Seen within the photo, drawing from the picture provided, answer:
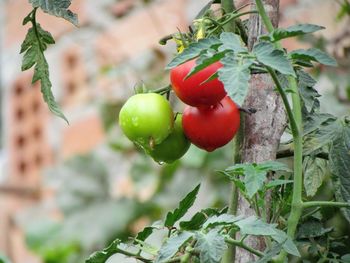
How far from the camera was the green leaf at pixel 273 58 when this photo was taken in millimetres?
578

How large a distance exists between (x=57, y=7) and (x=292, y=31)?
200 mm

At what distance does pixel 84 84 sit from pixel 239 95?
1.66 meters

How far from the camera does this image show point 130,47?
6.82 ft

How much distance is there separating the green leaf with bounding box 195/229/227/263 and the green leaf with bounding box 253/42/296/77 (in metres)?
0.12

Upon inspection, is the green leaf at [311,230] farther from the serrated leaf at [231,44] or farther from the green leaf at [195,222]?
the serrated leaf at [231,44]

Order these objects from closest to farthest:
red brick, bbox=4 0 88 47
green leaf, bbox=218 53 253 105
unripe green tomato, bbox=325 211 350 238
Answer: green leaf, bbox=218 53 253 105
unripe green tomato, bbox=325 211 350 238
red brick, bbox=4 0 88 47

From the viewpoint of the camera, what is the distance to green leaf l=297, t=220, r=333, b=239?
718 millimetres

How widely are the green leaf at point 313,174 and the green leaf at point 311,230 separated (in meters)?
0.03

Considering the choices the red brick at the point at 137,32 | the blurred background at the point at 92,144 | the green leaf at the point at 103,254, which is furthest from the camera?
the red brick at the point at 137,32

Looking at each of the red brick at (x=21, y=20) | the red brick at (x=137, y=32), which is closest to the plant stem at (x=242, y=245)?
the red brick at (x=137, y=32)

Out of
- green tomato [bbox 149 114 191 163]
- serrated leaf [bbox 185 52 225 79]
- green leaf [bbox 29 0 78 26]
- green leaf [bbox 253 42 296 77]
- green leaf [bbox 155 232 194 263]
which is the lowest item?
green leaf [bbox 155 232 194 263]

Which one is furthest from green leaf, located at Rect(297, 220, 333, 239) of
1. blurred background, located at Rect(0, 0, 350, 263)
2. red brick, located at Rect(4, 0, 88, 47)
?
red brick, located at Rect(4, 0, 88, 47)

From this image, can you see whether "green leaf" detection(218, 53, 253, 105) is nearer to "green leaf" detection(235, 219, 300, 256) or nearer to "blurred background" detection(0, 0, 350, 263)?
"green leaf" detection(235, 219, 300, 256)

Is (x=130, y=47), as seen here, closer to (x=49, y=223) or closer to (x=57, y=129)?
(x=57, y=129)
